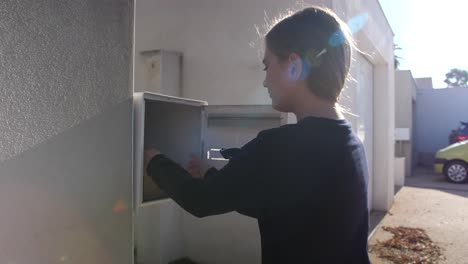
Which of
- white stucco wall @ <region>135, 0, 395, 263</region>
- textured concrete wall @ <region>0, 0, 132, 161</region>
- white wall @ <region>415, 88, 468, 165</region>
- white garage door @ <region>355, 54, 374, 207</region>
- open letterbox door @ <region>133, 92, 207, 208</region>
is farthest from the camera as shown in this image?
white wall @ <region>415, 88, 468, 165</region>

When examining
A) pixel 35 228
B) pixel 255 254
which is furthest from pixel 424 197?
pixel 35 228

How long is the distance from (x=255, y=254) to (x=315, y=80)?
2928mm

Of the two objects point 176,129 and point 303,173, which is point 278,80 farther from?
point 176,129

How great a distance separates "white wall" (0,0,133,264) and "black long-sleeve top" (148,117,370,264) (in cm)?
46

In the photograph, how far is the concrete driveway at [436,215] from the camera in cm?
577

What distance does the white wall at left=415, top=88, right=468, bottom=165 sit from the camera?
1772 centimetres

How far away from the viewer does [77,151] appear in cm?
159

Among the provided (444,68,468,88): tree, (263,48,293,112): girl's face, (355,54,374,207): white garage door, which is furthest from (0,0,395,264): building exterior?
(444,68,468,88): tree

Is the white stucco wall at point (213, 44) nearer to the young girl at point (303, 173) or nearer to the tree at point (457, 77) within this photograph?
the young girl at point (303, 173)

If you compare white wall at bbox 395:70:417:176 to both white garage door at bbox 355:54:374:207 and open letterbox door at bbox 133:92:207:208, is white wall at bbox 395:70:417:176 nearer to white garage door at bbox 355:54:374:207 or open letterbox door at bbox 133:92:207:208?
white garage door at bbox 355:54:374:207

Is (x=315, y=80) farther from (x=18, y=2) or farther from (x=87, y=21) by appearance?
(x=18, y=2)

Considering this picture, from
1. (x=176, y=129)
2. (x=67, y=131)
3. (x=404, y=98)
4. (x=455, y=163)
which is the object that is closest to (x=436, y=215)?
(x=455, y=163)

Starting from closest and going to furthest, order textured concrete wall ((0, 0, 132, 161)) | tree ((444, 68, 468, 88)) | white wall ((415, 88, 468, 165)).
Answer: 1. textured concrete wall ((0, 0, 132, 161))
2. white wall ((415, 88, 468, 165))
3. tree ((444, 68, 468, 88))

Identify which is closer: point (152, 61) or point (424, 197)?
point (152, 61)
